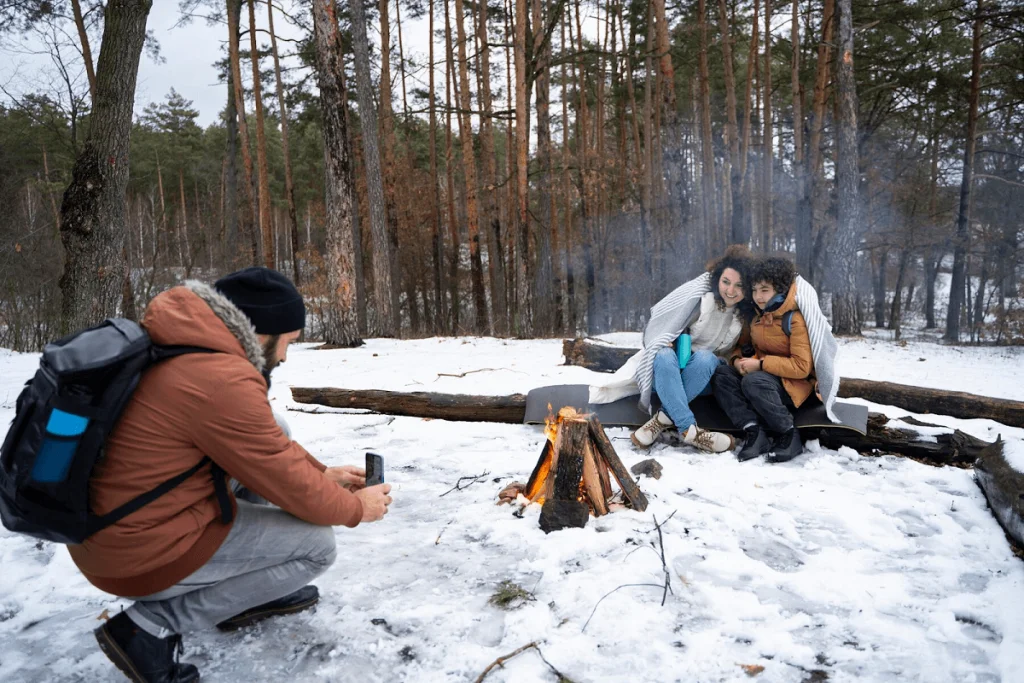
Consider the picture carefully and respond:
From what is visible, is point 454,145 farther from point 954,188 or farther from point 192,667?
point 192,667

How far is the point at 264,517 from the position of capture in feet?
6.80

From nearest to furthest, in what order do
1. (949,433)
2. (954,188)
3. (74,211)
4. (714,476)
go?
(714,476) → (949,433) → (74,211) → (954,188)

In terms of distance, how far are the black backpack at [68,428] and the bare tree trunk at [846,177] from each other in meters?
13.8

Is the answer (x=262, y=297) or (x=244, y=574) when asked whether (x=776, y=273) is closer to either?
(x=262, y=297)

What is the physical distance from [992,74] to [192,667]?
21.5 m

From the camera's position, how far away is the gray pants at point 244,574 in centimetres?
193

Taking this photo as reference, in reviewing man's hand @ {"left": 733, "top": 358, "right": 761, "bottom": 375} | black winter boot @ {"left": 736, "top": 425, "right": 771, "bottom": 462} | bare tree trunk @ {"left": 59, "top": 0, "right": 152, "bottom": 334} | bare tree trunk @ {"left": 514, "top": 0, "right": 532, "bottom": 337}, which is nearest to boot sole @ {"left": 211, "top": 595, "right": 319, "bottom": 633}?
black winter boot @ {"left": 736, "top": 425, "right": 771, "bottom": 462}

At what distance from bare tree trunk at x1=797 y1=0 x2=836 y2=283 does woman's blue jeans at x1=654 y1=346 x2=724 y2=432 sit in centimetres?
1144

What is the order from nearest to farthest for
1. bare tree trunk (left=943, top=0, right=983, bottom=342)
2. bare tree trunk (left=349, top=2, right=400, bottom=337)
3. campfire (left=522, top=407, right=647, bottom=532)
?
campfire (left=522, top=407, right=647, bottom=532), bare tree trunk (left=349, top=2, right=400, bottom=337), bare tree trunk (left=943, top=0, right=983, bottom=342)

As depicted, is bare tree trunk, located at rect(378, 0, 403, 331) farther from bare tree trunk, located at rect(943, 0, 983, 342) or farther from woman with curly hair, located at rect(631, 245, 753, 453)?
bare tree trunk, located at rect(943, 0, 983, 342)

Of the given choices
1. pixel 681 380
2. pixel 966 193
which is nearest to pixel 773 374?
pixel 681 380

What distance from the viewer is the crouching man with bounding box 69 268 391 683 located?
1.75 metres

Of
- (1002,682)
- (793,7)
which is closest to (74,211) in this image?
(1002,682)

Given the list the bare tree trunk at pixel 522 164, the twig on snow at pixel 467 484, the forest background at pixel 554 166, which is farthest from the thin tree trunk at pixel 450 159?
the twig on snow at pixel 467 484
